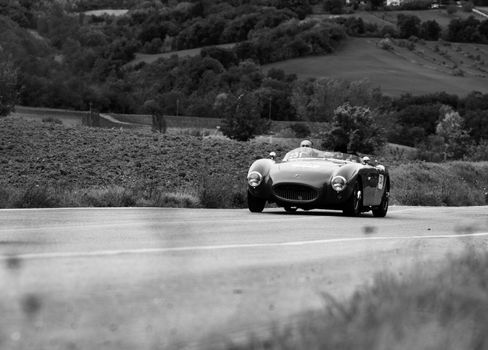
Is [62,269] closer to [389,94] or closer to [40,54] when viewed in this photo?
[40,54]

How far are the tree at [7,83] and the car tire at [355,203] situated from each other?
50.7 m

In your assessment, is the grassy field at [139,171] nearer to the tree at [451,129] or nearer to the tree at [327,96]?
the tree at [327,96]

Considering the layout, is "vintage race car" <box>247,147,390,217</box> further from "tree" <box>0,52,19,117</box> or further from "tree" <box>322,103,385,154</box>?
"tree" <box>322,103,385,154</box>

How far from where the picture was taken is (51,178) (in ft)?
126

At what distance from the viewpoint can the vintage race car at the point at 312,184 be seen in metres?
19.1

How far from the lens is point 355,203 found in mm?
19656

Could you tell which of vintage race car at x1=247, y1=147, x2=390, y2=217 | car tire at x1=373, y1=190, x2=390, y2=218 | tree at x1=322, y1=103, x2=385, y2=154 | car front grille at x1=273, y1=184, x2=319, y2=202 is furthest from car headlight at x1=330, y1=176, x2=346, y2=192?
tree at x1=322, y1=103, x2=385, y2=154

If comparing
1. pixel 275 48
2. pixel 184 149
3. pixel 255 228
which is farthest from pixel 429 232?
pixel 275 48

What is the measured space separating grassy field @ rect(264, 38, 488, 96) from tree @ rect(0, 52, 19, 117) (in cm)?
10182

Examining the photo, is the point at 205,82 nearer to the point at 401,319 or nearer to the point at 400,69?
the point at 400,69

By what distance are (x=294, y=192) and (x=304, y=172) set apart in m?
0.39

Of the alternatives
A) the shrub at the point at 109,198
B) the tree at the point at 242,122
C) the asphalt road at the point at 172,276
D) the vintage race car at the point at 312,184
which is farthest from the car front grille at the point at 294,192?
the tree at the point at 242,122

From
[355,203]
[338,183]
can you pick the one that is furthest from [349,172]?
[355,203]

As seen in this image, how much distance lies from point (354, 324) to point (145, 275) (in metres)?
2.48
